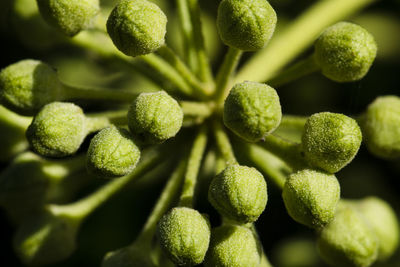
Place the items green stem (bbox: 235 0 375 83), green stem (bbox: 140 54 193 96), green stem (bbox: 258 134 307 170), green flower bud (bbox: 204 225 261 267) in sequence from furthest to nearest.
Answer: green stem (bbox: 235 0 375 83) < green stem (bbox: 140 54 193 96) < green stem (bbox: 258 134 307 170) < green flower bud (bbox: 204 225 261 267)

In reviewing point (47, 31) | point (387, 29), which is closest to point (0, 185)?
point (47, 31)

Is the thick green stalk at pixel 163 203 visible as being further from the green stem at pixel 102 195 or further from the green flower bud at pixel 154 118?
the green flower bud at pixel 154 118

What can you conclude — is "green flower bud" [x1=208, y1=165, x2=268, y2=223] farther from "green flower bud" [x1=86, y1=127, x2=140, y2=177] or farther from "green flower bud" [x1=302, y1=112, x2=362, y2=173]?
"green flower bud" [x1=86, y1=127, x2=140, y2=177]

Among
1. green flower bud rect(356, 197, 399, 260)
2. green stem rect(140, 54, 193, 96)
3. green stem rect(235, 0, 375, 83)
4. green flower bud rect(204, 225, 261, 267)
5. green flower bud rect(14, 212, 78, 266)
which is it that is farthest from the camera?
green stem rect(235, 0, 375, 83)

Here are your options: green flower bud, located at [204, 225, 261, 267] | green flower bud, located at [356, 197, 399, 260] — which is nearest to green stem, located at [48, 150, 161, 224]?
green flower bud, located at [204, 225, 261, 267]

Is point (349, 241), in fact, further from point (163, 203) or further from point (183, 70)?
point (183, 70)

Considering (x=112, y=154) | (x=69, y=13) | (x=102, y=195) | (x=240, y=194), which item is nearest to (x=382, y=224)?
(x=240, y=194)

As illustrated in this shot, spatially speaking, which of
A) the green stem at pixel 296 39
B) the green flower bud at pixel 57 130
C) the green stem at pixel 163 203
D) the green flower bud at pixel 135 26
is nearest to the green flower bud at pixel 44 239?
the green stem at pixel 163 203
